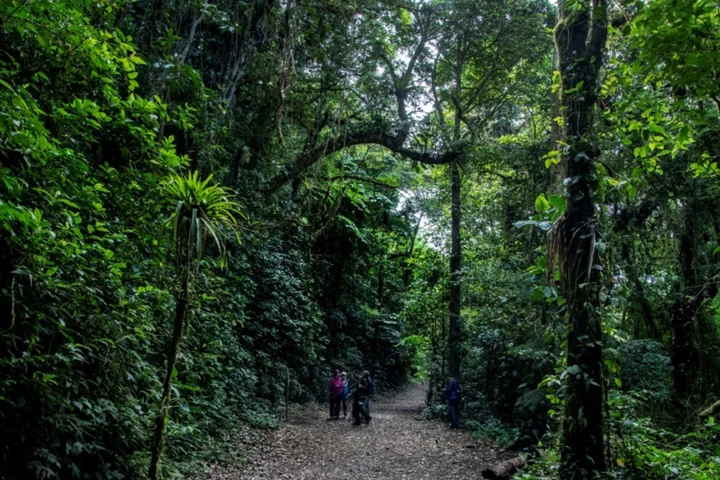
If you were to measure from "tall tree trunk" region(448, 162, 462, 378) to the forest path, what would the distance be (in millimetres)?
1943

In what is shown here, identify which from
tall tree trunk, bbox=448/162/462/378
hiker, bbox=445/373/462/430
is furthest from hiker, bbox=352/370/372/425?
tall tree trunk, bbox=448/162/462/378

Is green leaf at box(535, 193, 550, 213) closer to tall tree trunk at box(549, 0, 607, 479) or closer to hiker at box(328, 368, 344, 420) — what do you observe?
tall tree trunk at box(549, 0, 607, 479)

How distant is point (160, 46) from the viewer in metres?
6.89

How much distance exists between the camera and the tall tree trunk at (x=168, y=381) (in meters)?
3.61

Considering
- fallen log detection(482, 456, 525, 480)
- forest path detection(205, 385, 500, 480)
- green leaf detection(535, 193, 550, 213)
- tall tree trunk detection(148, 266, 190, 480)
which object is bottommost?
forest path detection(205, 385, 500, 480)

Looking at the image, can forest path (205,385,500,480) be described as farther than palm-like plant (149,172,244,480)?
Yes

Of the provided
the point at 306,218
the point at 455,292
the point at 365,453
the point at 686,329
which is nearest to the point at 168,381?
the point at 365,453

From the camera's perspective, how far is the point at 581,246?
420 centimetres

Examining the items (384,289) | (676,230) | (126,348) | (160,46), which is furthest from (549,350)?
(384,289)

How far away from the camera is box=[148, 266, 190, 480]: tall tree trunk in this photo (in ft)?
11.9

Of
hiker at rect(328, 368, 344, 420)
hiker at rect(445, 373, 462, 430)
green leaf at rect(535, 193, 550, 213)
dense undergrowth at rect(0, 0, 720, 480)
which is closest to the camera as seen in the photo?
dense undergrowth at rect(0, 0, 720, 480)

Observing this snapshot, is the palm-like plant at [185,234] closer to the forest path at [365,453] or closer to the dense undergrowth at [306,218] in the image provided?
the dense undergrowth at [306,218]

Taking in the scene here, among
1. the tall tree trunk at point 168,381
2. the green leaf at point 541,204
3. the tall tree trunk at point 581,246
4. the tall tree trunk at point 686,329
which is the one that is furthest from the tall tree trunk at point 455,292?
the tall tree trunk at point 168,381

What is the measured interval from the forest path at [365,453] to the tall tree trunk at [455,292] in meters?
1.94
